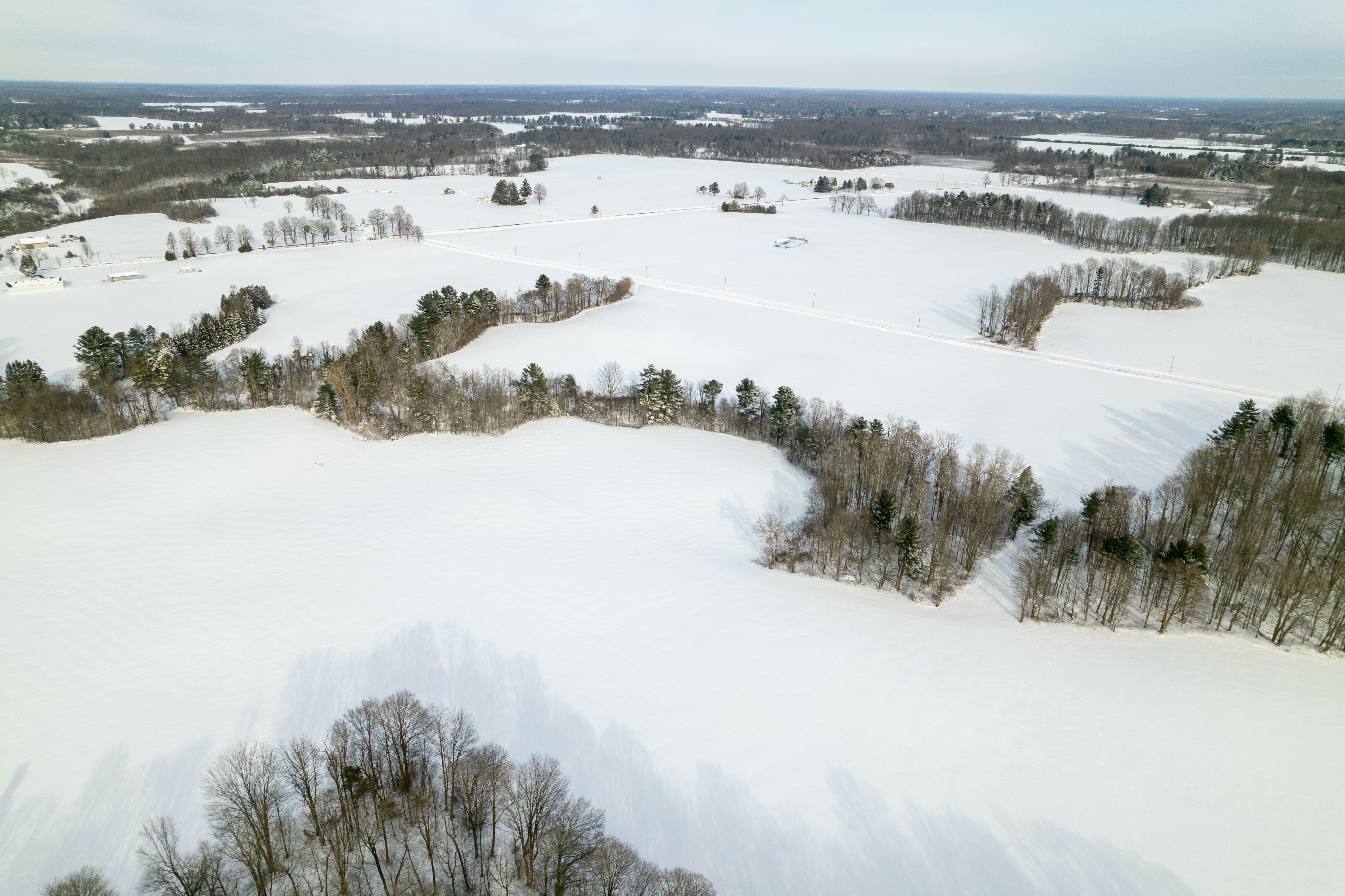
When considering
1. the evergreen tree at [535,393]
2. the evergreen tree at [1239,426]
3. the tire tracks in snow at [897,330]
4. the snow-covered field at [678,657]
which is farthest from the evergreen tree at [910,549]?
the tire tracks in snow at [897,330]

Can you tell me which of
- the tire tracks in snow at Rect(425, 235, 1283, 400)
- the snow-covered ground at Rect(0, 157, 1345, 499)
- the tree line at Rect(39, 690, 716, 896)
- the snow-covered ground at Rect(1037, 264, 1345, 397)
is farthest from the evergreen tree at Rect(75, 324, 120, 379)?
the snow-covered ground at Rect(1037, 264, 1345, 397)

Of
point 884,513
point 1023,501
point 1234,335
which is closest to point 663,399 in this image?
point 884,513

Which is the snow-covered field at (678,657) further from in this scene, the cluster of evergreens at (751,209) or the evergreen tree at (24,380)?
the cluster of evergreens at (751,209)

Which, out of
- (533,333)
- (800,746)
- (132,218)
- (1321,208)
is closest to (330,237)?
(132,218)

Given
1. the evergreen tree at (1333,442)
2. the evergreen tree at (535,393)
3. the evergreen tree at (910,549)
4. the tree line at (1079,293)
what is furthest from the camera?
the tree line at (1079,293)

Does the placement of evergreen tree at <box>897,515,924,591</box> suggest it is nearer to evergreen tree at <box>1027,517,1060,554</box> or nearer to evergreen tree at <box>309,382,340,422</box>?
evergreen tree at <box>1027,517,1060,554</box>

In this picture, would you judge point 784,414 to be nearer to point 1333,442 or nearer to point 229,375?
point 1333,442
